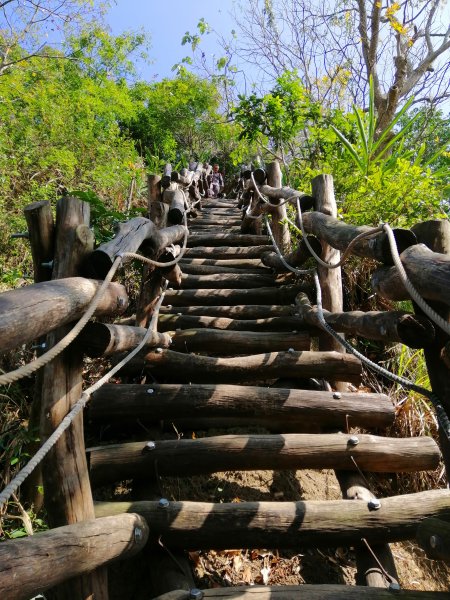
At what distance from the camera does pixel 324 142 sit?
5.15 metres

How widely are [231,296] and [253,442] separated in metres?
1.91

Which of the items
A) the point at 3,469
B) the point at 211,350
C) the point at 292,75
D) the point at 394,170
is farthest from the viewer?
the point at 292,75

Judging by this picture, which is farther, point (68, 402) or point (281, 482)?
point (281, 482)

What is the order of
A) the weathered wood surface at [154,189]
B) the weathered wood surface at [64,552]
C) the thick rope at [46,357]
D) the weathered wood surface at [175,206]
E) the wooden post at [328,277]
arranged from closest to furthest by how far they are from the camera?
the thick rope at [46,357] → the weathered wood surface at [64,552] → the wooden post at [328,277] → the weathered wood surface at [175,206] → the weathered wood surface at [154,189]

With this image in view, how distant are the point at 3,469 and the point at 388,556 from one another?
75.6 inches

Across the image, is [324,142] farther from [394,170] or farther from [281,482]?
[281,482]

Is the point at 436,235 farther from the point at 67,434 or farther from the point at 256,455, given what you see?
the point at 67,434

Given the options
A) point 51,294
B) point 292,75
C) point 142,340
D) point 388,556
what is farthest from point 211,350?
point 292,75

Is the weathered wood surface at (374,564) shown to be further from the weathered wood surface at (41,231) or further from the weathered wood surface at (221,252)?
the weathered wood surface at (221,252)

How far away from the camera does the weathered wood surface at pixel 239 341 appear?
113 inches

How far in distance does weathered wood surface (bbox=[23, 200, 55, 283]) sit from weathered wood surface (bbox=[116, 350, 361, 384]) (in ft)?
3.71

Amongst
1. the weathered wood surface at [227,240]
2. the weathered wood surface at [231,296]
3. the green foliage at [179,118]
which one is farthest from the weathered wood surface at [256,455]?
the green foliage at [179,118]

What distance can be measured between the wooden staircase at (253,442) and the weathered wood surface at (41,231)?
3.05ft

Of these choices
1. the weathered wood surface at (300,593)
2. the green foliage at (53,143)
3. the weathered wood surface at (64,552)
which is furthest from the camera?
the green foliage at (53,143)
